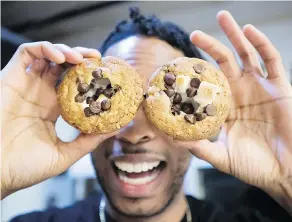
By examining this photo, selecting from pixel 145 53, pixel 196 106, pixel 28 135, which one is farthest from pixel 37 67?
pixel 196 106

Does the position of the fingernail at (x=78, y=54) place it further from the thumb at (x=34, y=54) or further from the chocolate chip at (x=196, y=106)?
the chocolate chip at (x=196, y=106)

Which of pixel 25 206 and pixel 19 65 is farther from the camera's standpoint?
pixel 25 206

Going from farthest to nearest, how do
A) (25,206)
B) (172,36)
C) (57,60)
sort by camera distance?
(25,206) → (172,36) → (57,60)

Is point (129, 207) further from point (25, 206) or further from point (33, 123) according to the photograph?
point (25, 206)

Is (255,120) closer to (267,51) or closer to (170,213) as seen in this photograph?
(267,51)

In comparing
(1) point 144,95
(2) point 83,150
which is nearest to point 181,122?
(1) point 144,95

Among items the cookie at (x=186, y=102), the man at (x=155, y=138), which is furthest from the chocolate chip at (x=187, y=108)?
the man at (x=155, y=138)

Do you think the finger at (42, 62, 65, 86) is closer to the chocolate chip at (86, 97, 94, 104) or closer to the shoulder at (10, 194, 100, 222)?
the chocolate chip at (86, 97, 94, 104)
